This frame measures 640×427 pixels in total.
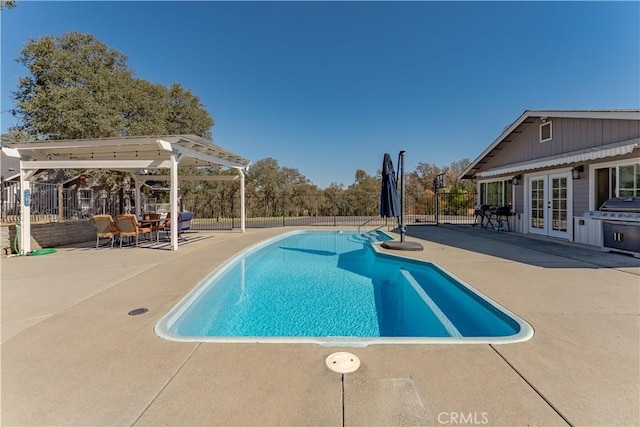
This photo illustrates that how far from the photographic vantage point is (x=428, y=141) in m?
23.8

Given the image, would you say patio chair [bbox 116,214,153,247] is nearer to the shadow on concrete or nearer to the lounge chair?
the lounge chair

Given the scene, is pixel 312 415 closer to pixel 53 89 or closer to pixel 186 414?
pixel 186 414

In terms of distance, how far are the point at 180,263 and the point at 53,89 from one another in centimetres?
1150

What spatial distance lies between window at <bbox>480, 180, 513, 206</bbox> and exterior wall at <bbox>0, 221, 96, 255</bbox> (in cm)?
1724

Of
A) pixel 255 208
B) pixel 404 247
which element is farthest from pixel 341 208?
pixel 404 247

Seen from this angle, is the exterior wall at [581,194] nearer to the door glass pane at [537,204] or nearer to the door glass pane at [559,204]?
the door glass pane at [559,204]

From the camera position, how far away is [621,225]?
682 centimetres

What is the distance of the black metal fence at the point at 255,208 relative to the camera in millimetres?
9133

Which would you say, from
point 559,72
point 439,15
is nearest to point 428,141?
point 559,72

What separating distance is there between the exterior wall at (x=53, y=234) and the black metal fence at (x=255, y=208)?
0.51 m

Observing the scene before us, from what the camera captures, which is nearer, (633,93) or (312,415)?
(312,415)

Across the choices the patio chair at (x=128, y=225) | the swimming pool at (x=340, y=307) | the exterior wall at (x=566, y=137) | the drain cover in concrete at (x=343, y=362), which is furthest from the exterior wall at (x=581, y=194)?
the patio chair at (x=128, y=225)

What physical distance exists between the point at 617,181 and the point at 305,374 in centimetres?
1032

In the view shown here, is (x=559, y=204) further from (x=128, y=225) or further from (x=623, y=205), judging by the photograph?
(x=128, y=225)
